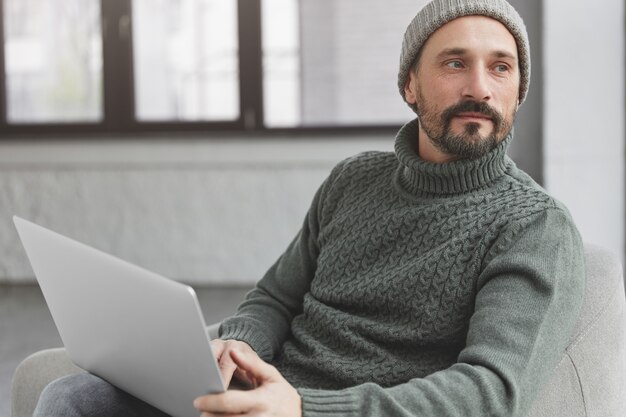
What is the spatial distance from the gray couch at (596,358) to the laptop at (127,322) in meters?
0.58

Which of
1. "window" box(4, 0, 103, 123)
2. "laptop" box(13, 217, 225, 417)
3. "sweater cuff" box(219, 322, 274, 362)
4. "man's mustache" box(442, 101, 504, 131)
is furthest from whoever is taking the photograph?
"window" box(4, 0, 103, 123)

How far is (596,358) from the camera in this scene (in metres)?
1.48

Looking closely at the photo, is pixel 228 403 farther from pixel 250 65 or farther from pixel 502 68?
pixel 250 65

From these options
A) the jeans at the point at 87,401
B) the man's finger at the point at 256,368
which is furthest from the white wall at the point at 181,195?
the man's finger at the point at 256,368

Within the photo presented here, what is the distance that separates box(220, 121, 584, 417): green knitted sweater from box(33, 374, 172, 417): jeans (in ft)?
0.80

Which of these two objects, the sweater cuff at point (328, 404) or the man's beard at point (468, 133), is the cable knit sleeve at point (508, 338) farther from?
the man's beard at point (468, 133)

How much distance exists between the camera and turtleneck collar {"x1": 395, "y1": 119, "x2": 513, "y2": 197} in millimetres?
1551

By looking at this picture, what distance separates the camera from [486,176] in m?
1.55

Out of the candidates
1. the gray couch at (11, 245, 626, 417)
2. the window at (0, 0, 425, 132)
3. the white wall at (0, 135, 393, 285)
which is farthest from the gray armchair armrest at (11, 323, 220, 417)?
the window at (0, 0, 425, 132)

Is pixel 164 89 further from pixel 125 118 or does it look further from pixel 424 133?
pixel 424 133

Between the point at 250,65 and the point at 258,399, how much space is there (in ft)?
13.7

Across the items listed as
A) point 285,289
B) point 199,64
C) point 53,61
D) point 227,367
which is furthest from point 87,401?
point 53,61

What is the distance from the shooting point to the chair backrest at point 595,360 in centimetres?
145

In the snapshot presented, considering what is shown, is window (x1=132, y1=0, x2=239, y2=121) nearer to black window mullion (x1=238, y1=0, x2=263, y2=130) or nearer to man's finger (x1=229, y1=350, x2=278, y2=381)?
black window mullion (x1=238, y1=0, x2=263, y2=130)
